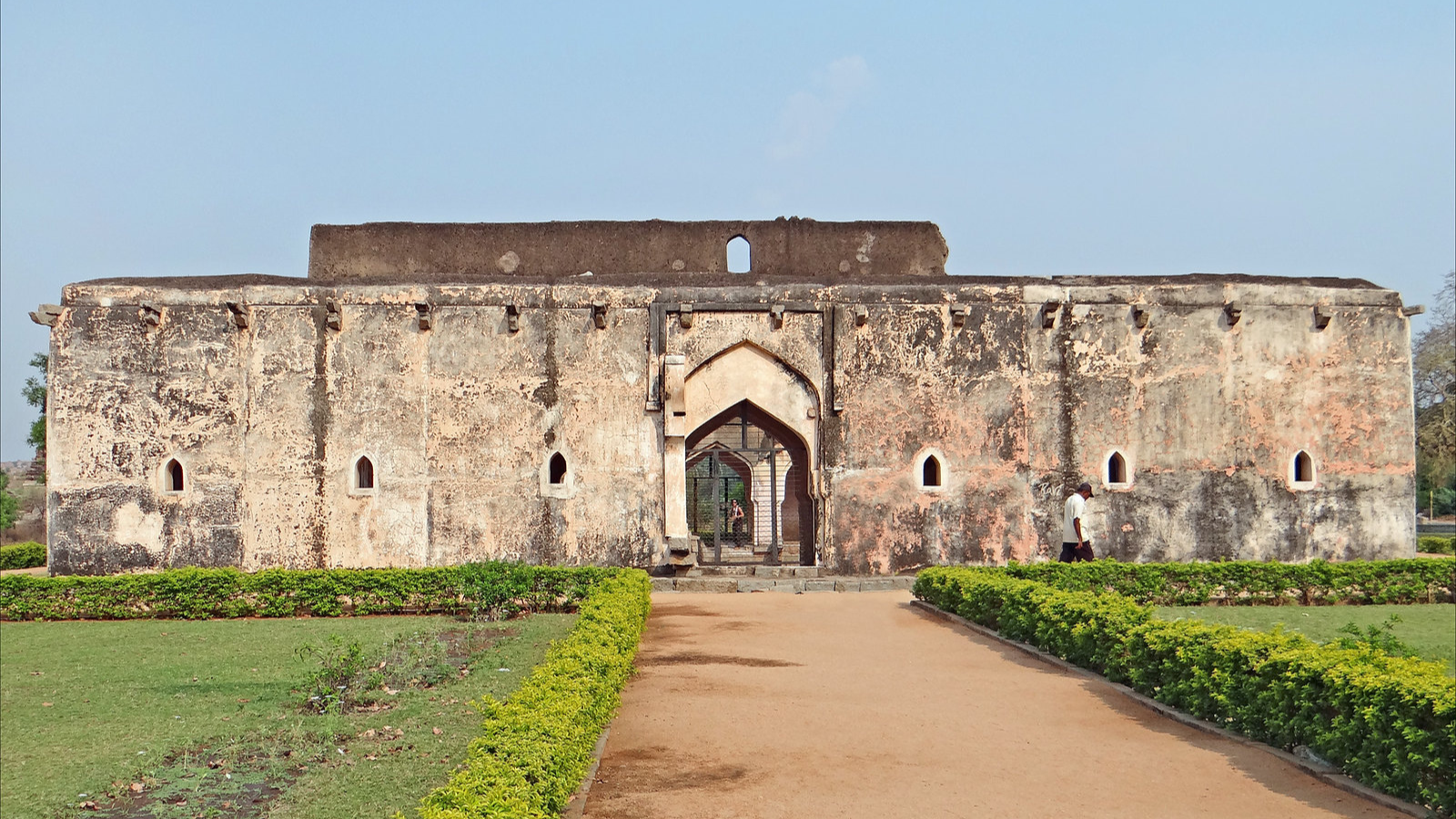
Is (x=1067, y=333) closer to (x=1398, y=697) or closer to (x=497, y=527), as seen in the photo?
(x=497, y=527)

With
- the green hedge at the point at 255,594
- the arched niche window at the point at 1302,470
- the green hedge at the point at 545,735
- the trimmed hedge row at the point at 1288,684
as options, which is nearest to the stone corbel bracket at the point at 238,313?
the green hedge at the point at 255,594

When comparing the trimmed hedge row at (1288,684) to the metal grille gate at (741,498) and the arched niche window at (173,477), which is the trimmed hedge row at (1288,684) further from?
the metal grille gate at (741,498)

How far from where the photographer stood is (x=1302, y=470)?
17.5m

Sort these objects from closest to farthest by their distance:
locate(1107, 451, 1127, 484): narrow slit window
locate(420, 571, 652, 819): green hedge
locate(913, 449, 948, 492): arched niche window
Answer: locate(420, 571, 652, 819): green hedge → locate(913, 449, 948, 492): arched niche window → locate(1107, 451, 1127, 484): narrow slit window

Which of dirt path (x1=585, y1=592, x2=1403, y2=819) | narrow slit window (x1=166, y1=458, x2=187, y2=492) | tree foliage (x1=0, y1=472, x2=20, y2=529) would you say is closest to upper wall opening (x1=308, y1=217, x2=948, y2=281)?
narrow slit window (x1=166, y1=458, x2=187, y2=492)

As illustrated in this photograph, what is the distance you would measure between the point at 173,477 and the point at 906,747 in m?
13.2

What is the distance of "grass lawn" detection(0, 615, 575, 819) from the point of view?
6285 mm

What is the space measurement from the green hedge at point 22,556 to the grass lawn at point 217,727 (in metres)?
12.0

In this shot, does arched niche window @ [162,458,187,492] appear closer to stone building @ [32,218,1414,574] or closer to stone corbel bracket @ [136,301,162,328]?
stone building @ [32,218,1414,574]

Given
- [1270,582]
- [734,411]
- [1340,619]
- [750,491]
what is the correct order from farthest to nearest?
1. [750,491]
2. [734,411]
3. [1270,582]
4. [1340,619]

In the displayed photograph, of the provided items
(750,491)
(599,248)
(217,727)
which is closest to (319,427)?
(599,248)

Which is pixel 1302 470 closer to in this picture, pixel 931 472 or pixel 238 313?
pixel 931 472

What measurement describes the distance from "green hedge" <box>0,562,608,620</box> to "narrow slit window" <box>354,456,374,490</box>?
2416mm

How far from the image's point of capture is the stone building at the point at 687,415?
55.0ft
